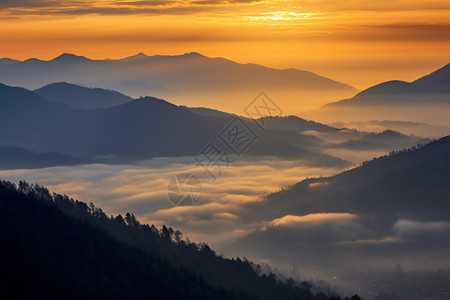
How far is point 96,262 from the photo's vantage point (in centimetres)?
14438

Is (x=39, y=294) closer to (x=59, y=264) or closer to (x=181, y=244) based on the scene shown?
(x=59, y=264)

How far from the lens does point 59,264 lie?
137500 mm

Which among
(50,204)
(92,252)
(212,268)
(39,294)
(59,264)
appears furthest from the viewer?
(212,268)

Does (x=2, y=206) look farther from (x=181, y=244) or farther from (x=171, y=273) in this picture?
(x=181, y=244)

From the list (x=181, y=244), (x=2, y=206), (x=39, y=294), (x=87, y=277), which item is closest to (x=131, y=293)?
(x=87, y=277)

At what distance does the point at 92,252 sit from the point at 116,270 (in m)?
5.93

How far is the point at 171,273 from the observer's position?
153m

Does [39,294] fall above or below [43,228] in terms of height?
below

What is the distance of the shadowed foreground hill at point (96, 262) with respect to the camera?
428 ft

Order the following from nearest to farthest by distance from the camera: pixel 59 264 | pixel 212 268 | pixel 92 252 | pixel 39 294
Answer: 1. pixel 39 294
2. pixel 59 264
3. pixel 92 252
4. pixel 212 268

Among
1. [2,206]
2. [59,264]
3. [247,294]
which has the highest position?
[2,206]

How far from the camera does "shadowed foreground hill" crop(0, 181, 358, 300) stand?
428 feet

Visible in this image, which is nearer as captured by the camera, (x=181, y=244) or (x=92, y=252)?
(x=92, y=252)

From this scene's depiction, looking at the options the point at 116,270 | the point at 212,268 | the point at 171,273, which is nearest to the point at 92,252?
the point at 116,270
